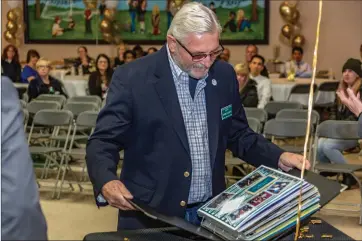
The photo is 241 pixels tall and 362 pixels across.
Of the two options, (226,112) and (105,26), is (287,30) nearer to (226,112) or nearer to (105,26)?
(105,26)

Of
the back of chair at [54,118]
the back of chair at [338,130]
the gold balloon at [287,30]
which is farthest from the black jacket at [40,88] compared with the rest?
the gold balloon at [287,30]

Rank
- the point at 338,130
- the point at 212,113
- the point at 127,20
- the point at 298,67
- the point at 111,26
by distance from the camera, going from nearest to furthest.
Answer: the point at 212,113
the point at 338,130
the point at 298,67
the point at 111,26
the point at 127,20

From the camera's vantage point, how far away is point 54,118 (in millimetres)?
6898

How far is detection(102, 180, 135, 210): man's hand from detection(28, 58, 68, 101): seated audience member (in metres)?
7.64

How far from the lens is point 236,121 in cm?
229

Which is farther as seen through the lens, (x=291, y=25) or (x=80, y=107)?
(x=291, y=25)

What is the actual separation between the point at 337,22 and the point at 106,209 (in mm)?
8366

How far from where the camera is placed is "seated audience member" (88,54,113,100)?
9.91 meters

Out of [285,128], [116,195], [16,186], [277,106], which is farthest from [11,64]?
[16,186]

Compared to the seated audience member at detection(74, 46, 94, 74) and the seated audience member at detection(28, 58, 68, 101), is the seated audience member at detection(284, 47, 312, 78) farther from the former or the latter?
the seated audience member at detection(28, 58, 68, 101)

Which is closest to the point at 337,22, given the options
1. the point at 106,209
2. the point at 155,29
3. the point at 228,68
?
the point at 155,29

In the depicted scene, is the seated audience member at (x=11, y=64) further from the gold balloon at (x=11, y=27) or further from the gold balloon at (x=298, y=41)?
the gold balloon at (x=298, y=41)

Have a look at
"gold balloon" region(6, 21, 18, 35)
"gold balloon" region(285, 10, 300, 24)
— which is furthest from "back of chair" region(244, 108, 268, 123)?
"gold balloon" region(6, 21, 18, 35)

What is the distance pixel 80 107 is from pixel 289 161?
19.6ft
